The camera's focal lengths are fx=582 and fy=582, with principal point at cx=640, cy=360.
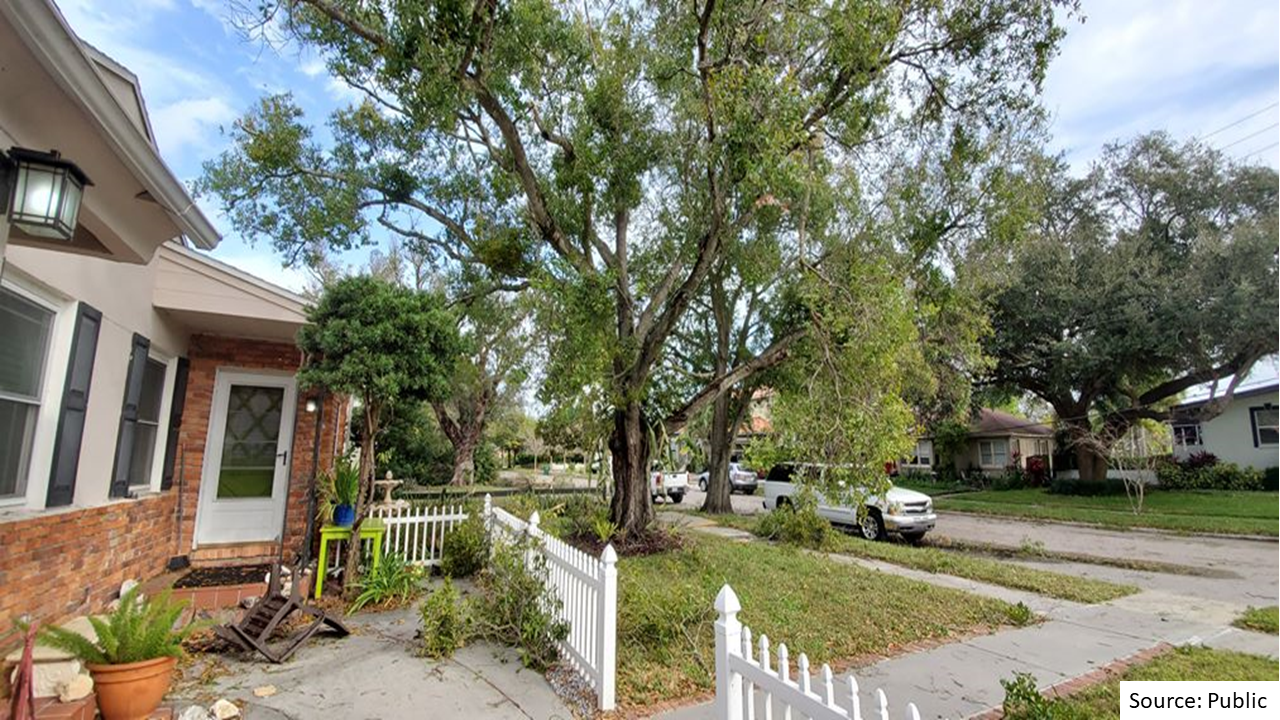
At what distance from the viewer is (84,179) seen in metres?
2.34

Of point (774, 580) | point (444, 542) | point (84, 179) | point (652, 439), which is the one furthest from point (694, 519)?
point (84, 179)

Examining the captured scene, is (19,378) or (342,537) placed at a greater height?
(19,378)

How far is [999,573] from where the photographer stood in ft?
27.1

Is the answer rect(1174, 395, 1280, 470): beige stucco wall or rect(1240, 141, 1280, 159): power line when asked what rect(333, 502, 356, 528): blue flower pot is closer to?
rect(1240, 141, 1280, 159): power line

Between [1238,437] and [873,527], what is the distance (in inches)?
724

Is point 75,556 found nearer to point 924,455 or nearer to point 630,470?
point 630,470

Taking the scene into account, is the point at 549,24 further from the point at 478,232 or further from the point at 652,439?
the point at 652,439

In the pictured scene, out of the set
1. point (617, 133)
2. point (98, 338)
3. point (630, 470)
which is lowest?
point (630, 470)

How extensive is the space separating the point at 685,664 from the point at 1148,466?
78.7 ft

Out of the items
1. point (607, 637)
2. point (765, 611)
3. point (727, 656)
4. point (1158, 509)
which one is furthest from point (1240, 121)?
point (607, 637)

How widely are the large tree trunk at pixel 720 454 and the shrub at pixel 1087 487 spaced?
45.0 feet

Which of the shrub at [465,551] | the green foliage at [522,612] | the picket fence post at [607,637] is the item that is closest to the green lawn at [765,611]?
the picket fence post at [607,637]

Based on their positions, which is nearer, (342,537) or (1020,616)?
(1020,616)

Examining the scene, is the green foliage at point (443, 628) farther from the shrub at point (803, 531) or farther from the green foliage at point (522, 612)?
the shrub at point (803, 531)
